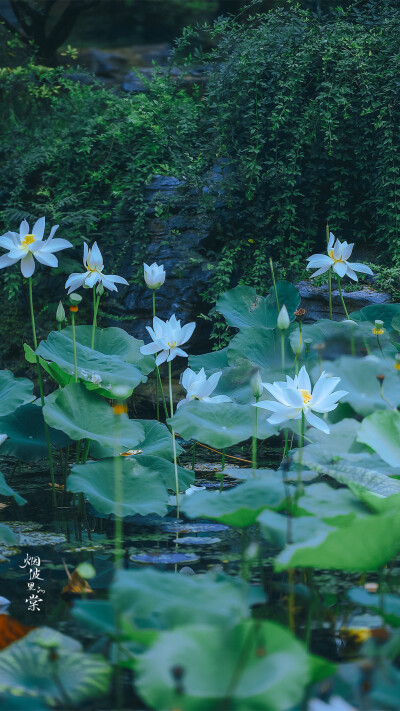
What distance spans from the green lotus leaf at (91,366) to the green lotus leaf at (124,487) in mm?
260

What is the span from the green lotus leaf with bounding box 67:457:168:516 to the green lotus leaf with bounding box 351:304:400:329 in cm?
120

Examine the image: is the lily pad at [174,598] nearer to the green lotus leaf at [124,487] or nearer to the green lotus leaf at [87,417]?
the green lotus leaf at [124,487]

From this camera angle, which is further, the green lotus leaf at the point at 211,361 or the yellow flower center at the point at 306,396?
the green lotus leaf at the point at 211,361

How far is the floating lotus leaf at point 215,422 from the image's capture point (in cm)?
164

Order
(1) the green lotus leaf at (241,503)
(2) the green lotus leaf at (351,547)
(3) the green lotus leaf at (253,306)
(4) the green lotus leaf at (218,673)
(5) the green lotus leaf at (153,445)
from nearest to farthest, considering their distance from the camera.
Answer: (4) the green lotus leaf at (218,673), (2) the green lotus leaf at (351,547), (1) the green lotus leaf at (241,503), (5) the green lotus leaf at (153,445), (3) the green lotus leaf at (253,306)

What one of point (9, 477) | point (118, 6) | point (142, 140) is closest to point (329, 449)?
point (9, 477)

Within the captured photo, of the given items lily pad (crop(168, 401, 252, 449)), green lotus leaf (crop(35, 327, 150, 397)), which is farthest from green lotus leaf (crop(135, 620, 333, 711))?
green lotus leaf (crop(35, 327, 150, 397))

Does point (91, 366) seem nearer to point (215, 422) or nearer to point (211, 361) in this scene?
point (215, 422)

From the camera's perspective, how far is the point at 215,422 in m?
1.73

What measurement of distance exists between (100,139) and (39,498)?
272 cm

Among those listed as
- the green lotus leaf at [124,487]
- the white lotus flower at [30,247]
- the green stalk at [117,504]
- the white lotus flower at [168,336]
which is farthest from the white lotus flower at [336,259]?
the green stalk at [117,504]

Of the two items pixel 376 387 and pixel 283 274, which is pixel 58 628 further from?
pixel 283 274

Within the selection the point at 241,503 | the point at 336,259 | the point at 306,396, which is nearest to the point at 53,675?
the point at 241,503

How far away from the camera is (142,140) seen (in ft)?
13.4
